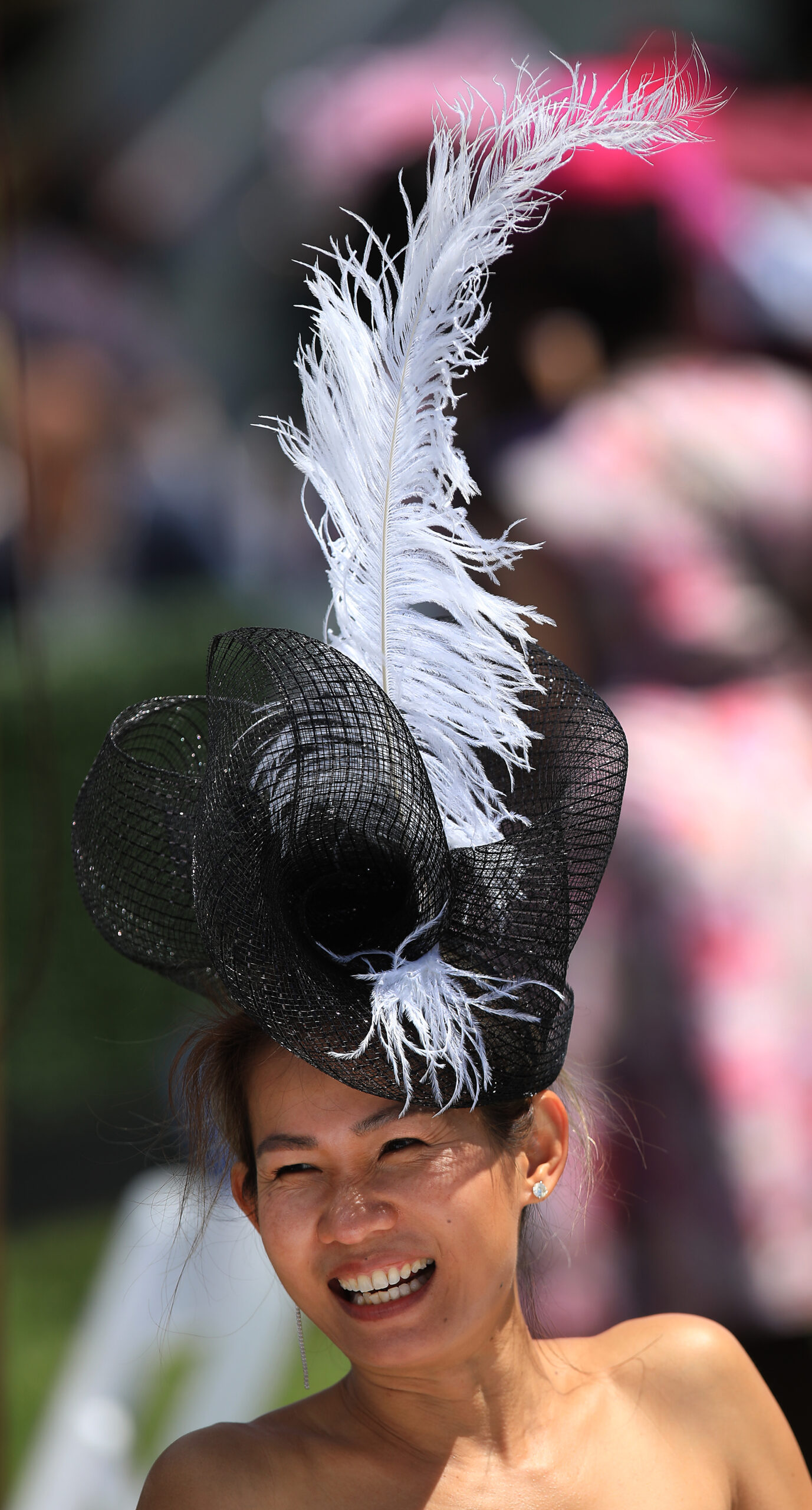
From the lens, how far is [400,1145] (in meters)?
1.27

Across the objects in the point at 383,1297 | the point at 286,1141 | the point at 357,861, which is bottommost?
the point at 383,1297

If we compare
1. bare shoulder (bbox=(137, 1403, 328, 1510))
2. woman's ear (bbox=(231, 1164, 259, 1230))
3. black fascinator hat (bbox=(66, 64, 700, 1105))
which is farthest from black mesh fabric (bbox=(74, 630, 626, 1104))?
bare shoulder (bbox=(137, 1403, 328, 1510))

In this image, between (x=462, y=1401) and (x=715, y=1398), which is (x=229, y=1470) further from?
(x=715, y=1398)

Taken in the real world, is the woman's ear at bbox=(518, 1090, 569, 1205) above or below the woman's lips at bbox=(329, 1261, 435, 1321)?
above

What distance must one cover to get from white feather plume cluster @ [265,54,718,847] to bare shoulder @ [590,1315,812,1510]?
0.63 metres

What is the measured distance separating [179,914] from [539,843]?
368 millimetres

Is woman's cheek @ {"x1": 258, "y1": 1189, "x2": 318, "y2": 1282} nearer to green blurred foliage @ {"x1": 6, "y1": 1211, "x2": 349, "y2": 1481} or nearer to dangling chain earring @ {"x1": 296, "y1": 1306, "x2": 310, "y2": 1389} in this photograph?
dangling chain earring @ {"x1": 296, "y1": 1306, "x2": 310, "y2": 1389}

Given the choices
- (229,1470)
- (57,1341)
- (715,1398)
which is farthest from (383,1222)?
(57,1341)

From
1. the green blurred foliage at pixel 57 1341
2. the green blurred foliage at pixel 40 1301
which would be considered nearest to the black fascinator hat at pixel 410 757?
the green blurred foliage at pixel 57 1341

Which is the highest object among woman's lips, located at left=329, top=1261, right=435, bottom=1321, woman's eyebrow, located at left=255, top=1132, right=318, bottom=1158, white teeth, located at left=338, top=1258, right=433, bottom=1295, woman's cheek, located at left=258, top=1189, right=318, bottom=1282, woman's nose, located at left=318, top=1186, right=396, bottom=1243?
woman's eyebrow, located at left=255, top=1132, right=318, bottom=1158

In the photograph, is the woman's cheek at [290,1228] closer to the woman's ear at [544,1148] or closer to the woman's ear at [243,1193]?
the woman's ear at [243,1193]

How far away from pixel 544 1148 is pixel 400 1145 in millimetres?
195

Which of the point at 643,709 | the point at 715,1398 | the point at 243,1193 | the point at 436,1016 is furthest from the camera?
the point at 643,709

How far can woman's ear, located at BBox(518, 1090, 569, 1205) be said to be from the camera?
1378 mm
